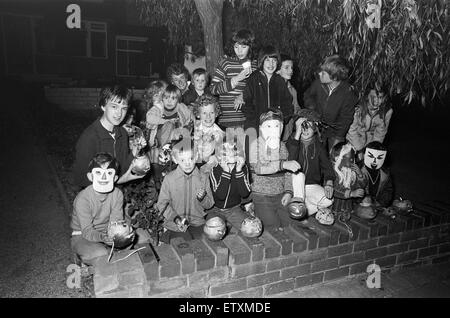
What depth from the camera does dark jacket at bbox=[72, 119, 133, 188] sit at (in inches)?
125

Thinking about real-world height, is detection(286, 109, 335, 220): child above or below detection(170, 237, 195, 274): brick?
above

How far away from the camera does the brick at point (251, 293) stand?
9.15 ft

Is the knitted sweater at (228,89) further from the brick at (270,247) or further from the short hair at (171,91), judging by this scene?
the brick at (270,247)

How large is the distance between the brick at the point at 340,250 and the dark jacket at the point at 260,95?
5.29 feet

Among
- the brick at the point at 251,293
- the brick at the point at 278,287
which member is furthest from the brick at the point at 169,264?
the brick at the point at 278,287

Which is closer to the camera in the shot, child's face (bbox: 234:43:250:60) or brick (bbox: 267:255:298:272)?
brick (bbox: 267:255:298:272)

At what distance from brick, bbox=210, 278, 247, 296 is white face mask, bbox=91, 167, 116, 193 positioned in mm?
1190

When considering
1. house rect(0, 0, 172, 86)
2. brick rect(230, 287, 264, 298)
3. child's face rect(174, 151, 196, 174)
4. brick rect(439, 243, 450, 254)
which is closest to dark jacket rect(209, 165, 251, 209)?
child's face rect(174, 151, 196, 174)

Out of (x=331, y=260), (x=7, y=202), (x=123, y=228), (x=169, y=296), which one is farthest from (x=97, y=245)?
(x=7, y=202)

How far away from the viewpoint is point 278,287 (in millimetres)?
2934

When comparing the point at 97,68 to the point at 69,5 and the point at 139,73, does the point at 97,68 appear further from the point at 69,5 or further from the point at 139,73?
the point at 69,5

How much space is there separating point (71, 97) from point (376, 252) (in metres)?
10.6

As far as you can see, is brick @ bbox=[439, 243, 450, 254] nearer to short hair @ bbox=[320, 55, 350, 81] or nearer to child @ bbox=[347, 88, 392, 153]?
child @ bbox=[347, 88, 392, 153]

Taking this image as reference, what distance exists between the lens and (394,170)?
6.85 m
